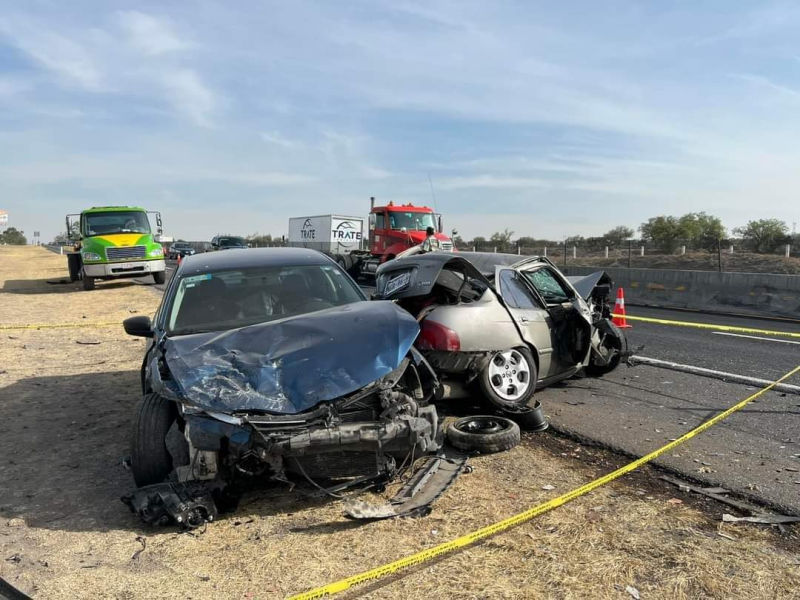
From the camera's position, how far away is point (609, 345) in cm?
754

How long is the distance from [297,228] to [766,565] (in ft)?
118

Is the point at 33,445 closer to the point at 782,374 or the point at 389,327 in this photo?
the point at 389,327

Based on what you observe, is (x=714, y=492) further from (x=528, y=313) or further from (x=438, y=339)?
(x=528, y=313)

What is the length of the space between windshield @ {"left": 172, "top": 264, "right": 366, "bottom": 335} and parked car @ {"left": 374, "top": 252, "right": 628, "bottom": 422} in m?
0.73

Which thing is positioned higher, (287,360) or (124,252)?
(124,252)

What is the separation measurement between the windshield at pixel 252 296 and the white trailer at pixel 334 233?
25987 mm

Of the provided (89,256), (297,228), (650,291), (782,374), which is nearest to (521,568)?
(782,374)

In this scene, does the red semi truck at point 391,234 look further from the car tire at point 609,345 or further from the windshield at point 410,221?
the car tire at point 609,345

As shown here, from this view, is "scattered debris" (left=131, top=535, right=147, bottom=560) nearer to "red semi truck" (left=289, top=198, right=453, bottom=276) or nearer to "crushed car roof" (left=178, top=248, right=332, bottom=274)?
"crushed car roof" (left=178, top=248, right=332, bottom=274)

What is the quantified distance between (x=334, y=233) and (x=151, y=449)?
1159 inches

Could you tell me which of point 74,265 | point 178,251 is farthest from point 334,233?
point 178,251

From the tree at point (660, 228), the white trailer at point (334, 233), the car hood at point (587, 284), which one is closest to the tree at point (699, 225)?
the tree at point (660, 228)

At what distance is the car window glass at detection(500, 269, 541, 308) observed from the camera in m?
6.33

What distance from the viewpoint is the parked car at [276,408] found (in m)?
3.64
